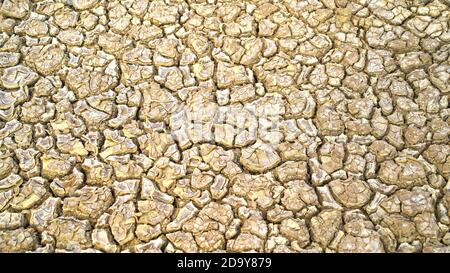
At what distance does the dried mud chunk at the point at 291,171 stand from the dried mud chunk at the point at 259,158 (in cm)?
4

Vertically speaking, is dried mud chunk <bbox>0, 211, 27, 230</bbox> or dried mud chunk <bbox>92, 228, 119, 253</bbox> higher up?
dried mud chunk <bbox>0, 211, 27, 230</bbox>

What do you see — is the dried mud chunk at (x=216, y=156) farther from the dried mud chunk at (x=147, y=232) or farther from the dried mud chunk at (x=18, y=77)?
the dried mud chunk at (x=18, y=77)

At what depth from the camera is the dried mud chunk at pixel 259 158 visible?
2.14m

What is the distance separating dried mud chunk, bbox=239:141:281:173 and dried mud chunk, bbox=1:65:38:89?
1.11 m

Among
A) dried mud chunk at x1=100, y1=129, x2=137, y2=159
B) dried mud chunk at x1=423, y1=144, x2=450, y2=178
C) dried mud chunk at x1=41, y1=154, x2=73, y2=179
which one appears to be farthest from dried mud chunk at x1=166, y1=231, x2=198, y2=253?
dried mud chunk at x1=423, y1=144, x2=450, y2=178

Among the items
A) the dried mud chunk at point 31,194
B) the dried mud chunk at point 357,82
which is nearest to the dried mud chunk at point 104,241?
the dried mud chunk at point 31,194

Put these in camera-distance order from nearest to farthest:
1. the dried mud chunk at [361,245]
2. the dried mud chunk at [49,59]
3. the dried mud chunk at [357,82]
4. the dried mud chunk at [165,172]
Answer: the dried mud chunk at [361,245]
the dried mud chunk at [165,172]
the dried mud chunk at [357,82]
the dried mud chunk at [49,59]

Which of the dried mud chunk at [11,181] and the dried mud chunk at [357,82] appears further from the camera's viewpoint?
the dried mud chunk at [357,82]

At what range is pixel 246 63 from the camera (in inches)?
97.2

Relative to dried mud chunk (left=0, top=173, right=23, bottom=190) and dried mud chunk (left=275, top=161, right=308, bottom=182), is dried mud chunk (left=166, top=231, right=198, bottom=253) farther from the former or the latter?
dried mud chunk (left=0, top=173, right=23, bottom=190)

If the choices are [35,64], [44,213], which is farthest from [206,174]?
[35,64]

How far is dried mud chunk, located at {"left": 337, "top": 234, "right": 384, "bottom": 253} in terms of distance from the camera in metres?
1.91

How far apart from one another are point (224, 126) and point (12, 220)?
3.19ft

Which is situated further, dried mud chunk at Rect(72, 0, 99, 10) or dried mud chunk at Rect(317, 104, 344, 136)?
dried mud chunk at Rect(72, 0, 99, 10)
